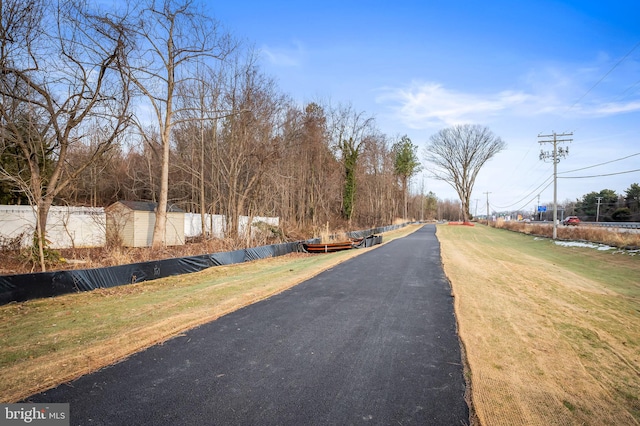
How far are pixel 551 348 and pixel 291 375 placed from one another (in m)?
3.73

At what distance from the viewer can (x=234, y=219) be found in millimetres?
18953

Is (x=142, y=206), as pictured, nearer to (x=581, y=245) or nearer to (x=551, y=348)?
(x=551, y=348)

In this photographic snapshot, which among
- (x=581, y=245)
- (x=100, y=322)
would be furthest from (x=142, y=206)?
(x=581, y=245)

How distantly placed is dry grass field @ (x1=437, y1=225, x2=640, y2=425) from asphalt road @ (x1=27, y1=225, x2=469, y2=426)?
35 cm

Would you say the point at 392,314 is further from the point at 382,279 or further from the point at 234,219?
the point at 234,219

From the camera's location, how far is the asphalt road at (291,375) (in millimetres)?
2906

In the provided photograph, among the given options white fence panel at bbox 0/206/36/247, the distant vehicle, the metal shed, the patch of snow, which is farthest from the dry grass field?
the distant vehicle

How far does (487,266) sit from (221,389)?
11.6 m

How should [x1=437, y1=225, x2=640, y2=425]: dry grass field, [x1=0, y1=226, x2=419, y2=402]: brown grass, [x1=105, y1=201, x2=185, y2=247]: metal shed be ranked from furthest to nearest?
[x1=105, y1=201, x2=185, y2=247]: metal shed → [x1=0, y1=226, x2=419, y2=402]: brown grass → [x1=437, y1=225, x2=640, y2=425]: dry grass field

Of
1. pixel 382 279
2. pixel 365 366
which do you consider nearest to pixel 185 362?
pixel 365 366

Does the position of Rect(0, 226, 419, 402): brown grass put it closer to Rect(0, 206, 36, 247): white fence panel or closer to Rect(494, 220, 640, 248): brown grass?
Rect(0, 206, 36, 247): white fence panel

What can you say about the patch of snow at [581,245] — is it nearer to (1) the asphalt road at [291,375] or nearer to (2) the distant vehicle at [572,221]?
(1) the asphalt road at [291,375]

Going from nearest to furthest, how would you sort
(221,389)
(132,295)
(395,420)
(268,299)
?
(395,420)
(221,389)
(268,299)
(132,295)

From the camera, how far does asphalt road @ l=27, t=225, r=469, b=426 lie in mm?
2906
